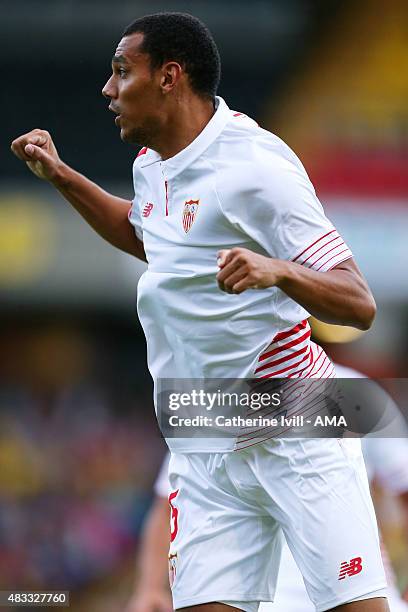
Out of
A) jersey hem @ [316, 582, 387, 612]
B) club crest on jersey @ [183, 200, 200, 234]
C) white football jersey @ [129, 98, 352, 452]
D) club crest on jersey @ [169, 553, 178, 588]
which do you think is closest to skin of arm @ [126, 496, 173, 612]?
club crest on jersey @ [169, 553, 178, 588]

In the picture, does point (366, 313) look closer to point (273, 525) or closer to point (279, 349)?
point (279, 349)

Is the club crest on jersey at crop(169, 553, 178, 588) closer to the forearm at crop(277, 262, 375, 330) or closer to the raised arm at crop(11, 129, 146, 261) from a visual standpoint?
the forearm at crop(277, 262, 375, 330)

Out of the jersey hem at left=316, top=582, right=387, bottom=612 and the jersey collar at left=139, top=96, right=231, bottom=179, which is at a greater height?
the jersey collar at left=139, top=96, right=231, bottom=179

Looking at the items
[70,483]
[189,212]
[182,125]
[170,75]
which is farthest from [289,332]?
[70,483]

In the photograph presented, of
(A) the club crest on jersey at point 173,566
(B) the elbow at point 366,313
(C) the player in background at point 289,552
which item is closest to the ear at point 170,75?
(B) the elbow at point 366,313

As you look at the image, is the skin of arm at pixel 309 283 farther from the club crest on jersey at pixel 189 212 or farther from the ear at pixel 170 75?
the ear at pixel 170 75

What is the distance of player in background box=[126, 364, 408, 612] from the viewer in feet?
13.9

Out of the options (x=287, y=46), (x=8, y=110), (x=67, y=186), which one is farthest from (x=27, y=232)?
(x=67, y=186)

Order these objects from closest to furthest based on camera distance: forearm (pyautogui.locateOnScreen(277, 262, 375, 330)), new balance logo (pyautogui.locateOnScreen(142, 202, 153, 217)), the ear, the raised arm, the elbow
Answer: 1. forearm (pyautogui.locateOnScreen(277, 262, 375, 330))
2. the elbow
3. the ear
4. new balance logo (pyautogui.locateOnScreen(142, 202, 153, 217))
5. the raised arm

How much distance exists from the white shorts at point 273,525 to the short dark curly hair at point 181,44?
1.08m

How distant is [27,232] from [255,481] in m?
11.5

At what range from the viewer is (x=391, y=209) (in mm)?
14156

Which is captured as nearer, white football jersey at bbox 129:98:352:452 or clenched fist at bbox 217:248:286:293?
clenched fist at bbox 217:248:286:293

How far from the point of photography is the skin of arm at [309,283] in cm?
305
